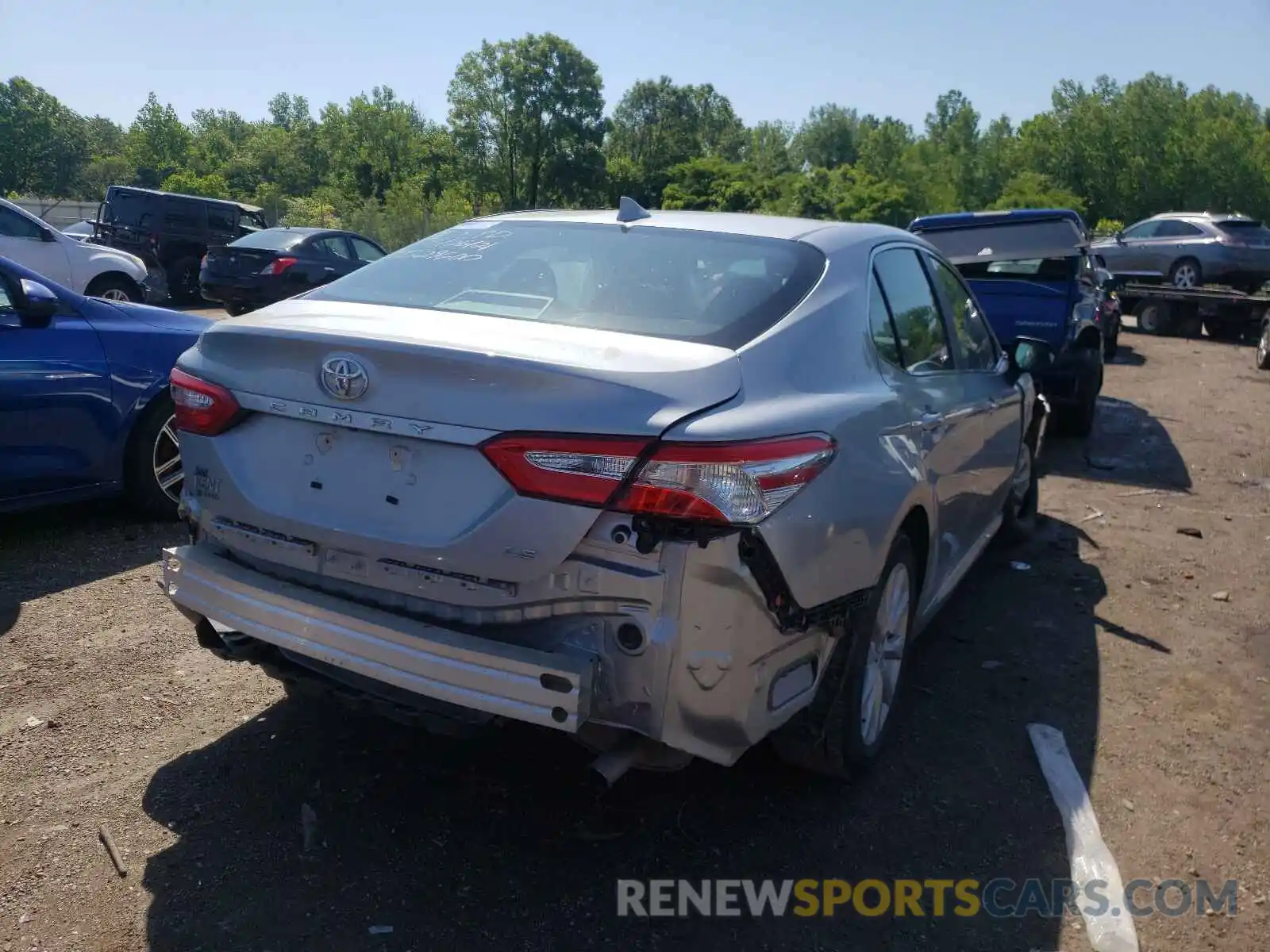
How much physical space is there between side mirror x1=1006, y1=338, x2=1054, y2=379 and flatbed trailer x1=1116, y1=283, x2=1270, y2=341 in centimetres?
1354

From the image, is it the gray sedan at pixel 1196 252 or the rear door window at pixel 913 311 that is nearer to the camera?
the rear door window at pixel 913 311

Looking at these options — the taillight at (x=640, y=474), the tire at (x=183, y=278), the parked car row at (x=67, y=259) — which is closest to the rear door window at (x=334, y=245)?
the parked car row at (x=67, y=259)

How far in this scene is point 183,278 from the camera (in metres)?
20.0

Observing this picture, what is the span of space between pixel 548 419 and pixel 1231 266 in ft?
72.7

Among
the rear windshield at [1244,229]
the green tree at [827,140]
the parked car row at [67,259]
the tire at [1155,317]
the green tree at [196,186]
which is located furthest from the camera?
the green tree at [827,140]

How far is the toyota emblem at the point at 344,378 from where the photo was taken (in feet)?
9.00

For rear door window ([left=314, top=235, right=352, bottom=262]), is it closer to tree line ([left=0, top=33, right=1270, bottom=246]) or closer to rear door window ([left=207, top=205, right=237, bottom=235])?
rear door window ([left=207, top=205, right=237, bottom=235])

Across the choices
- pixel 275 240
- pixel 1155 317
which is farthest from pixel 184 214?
pixel 1155 317

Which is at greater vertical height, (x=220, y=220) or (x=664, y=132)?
(x=664, y=132)

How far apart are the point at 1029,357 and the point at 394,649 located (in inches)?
150

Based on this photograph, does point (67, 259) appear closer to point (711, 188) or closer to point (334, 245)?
point (334, 245)

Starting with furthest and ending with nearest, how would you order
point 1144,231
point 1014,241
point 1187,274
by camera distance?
point 1144,231, point 1187,274, point 1014,241

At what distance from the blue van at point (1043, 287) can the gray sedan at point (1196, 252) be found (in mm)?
12834

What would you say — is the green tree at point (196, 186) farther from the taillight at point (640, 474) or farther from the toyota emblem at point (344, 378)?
the taillight at point (640, 474)
